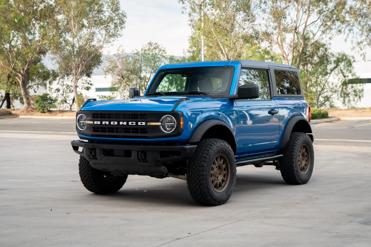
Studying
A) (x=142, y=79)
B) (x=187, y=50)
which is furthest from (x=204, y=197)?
(x=187, y=50)

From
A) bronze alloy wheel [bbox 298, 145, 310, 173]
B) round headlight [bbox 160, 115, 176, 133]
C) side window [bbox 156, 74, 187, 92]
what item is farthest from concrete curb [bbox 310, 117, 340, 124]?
round headlight [bbox 160, 115, 176, 133]

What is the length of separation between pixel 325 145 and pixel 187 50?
166ft

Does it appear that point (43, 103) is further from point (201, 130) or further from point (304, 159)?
point (201, 130)

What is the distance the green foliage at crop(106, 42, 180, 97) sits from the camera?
170 feet

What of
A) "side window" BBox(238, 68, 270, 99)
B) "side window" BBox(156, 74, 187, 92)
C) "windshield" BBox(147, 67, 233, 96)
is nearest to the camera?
"windshield" BBox(147, 67, 233, 96)

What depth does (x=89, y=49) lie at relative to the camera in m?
47.8

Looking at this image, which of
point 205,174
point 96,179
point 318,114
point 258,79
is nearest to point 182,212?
point 205,174

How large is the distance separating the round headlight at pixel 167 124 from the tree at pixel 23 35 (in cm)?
4069

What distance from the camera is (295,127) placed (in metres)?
10.6

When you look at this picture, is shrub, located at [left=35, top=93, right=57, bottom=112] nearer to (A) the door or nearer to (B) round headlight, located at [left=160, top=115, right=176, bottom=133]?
(A) the door

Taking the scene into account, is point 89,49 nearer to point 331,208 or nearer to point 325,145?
point 325,145

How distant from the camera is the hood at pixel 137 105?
8.15 metres

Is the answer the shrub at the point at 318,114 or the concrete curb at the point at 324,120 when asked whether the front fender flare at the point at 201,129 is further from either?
the shrub at the point at 318,114

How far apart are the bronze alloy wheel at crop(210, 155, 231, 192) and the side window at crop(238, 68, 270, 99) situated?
54.0 inches
